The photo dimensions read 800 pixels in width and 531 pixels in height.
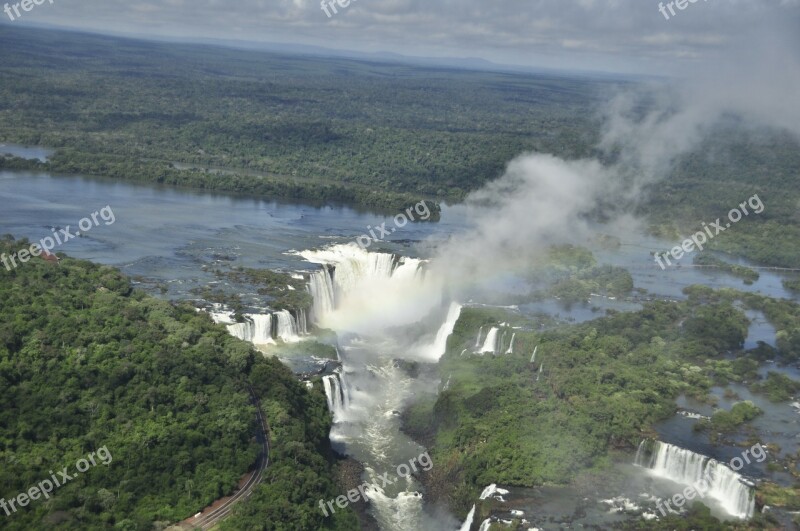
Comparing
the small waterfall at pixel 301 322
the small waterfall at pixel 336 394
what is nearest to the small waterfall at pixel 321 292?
the small waterfall at pixel 301 322

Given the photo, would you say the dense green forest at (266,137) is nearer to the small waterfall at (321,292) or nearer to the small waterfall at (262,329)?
the small waterfall at (321,292)

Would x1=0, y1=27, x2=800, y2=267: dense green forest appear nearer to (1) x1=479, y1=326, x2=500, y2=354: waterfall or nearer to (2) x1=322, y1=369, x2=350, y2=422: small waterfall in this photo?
(1) x1=479, y1=326, x2=500, y2=354: waterfall

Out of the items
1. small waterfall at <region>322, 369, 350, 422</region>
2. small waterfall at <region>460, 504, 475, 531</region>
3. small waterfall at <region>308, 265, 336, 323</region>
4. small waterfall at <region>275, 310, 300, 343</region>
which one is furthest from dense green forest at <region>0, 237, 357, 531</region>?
small waterfall at <region>308, 265, 336, 323</region>

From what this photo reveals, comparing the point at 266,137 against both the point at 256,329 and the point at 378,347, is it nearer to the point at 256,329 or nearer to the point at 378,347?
the point at 378,347

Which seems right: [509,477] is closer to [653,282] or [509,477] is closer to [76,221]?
[653,282]

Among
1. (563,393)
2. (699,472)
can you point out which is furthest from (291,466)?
(699,472)

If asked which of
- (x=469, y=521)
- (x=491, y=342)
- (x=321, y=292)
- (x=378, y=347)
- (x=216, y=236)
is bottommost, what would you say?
(x=378, y=347)
